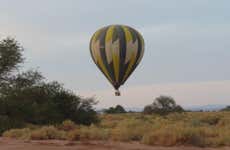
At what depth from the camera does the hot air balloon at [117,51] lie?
97.6 ft

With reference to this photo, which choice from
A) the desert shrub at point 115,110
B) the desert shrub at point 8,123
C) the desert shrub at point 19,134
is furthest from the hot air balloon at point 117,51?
the desert shrub at point 115,110

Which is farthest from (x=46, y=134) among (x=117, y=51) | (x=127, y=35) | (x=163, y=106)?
(x=163, y=106)

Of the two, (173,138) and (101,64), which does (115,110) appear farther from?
(173,138)

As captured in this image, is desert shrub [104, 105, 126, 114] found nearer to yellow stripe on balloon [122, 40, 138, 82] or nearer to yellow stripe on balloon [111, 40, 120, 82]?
yellow stripe on balloon [122, 40, 138, 82]

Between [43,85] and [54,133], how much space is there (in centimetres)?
1241

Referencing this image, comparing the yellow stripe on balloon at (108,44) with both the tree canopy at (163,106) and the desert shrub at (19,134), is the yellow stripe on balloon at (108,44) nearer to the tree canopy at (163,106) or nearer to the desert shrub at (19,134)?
the desert shrub at (19,134)

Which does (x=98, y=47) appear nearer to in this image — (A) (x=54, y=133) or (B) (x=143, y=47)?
(B) (x=143, y=47)

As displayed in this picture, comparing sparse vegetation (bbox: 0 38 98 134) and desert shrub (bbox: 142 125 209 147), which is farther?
sparse vegetation (bbox: 0 38 98 134)

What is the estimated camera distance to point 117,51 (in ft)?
98.3

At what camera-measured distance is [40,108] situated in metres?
30.9

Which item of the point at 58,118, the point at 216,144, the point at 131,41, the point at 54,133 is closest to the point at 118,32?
the point at 131,41

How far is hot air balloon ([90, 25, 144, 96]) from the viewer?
2975cm

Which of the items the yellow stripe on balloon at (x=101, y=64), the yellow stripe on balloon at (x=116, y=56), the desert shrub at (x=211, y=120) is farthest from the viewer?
the desert shrub at (x=211, y=120)

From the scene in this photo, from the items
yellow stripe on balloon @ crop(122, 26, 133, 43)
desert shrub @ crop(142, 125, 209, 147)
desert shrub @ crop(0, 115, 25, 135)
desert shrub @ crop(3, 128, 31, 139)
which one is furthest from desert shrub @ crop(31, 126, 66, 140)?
yellow stripe on balloon @ crop(122, 26, 133, 43)
